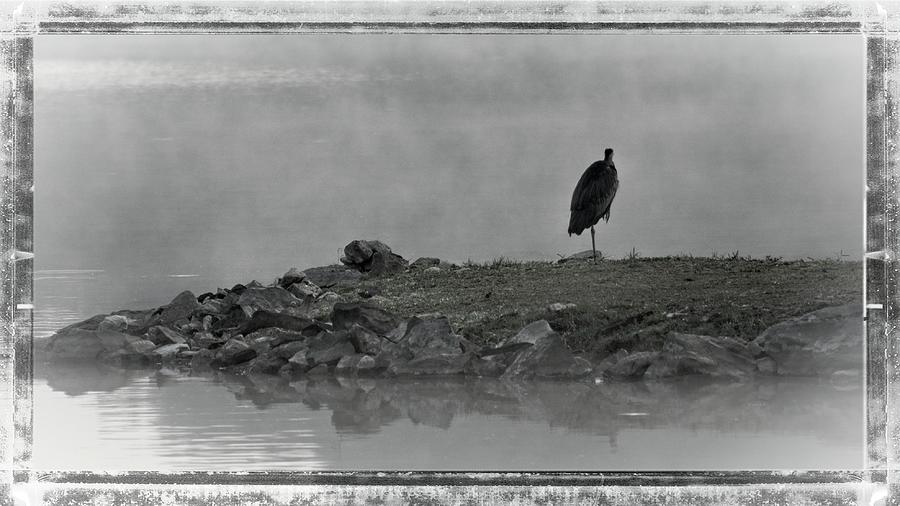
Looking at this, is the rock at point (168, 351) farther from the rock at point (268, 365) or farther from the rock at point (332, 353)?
the rock at point (332, 353)

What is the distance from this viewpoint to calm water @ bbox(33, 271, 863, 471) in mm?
7973

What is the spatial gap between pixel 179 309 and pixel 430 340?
14.1ft

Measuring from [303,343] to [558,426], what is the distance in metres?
3.54

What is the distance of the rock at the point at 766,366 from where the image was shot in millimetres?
10422

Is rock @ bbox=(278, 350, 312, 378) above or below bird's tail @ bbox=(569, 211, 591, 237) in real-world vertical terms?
below

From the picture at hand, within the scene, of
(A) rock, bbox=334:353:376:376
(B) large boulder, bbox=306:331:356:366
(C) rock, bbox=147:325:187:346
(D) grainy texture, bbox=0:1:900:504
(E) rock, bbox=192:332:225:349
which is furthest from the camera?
(C) rock, bbox=147:325:187:346

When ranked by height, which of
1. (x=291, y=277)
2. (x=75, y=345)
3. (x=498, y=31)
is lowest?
(x=75, y=345)

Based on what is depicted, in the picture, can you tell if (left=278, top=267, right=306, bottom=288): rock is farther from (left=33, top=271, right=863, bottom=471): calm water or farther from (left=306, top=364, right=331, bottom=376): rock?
(left=306, top=364, right=331, bottom=376): rock

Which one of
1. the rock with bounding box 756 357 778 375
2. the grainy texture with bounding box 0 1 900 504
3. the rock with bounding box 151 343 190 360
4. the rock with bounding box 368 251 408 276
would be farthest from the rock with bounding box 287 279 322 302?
the grainy texture with bounding box 0 1 900 504

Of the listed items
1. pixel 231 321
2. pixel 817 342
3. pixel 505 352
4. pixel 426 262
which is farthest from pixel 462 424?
pixel 426 262

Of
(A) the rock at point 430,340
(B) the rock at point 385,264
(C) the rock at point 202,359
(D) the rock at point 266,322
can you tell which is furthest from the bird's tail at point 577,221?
(C) the rock at point 202,359

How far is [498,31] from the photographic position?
26.1 ft

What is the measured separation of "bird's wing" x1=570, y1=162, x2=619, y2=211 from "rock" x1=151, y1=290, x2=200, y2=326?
503 cm

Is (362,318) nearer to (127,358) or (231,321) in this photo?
(231,321)
